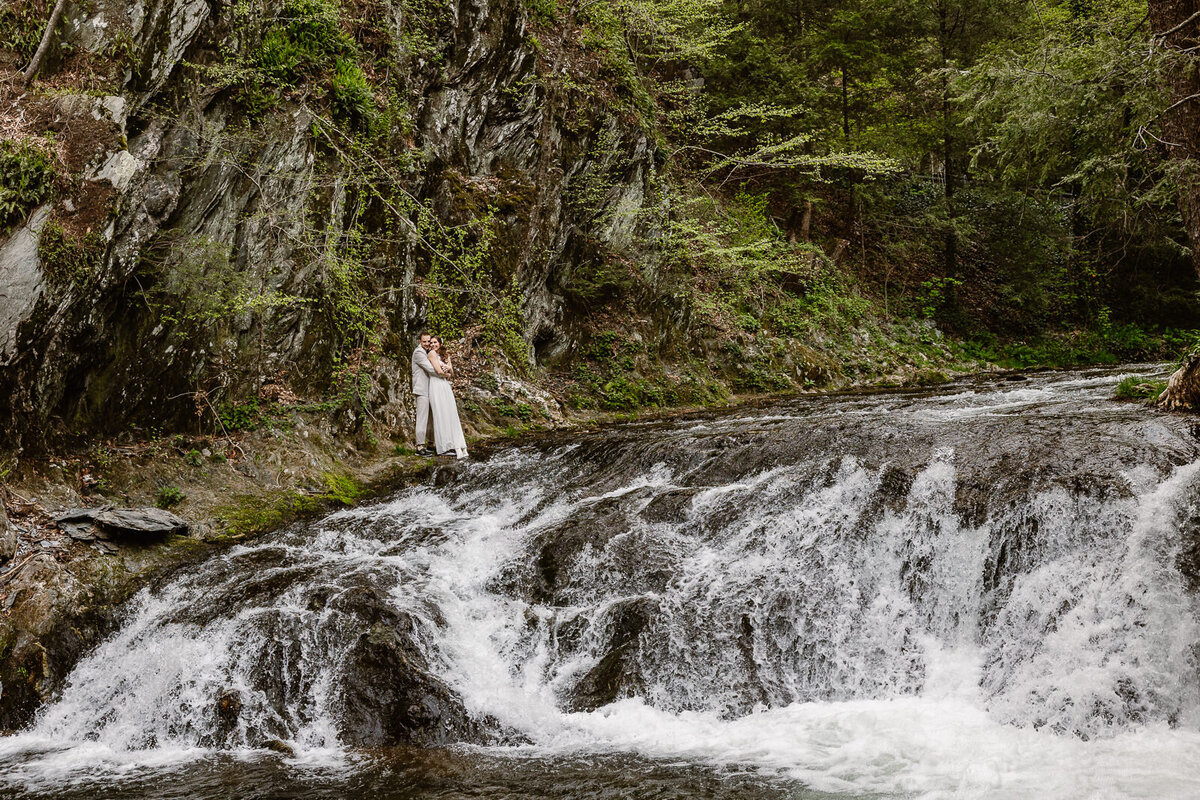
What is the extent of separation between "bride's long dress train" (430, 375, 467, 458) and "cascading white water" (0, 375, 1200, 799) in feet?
9.83

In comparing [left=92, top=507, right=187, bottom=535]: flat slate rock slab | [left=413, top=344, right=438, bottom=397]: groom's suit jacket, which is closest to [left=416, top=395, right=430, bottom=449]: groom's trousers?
[left=413, top=344, right=438, bottom=397]: groom's suit jacket

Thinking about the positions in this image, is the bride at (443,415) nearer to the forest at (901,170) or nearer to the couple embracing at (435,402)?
the couple embracing at (435,402)

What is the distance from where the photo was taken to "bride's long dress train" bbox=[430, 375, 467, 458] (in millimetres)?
11047

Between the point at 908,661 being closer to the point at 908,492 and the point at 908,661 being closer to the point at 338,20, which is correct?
the point at 908,492

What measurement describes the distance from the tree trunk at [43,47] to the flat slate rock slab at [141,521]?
193 inches

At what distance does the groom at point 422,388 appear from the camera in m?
11.1

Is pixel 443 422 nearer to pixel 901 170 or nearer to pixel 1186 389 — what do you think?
pixel 1186 389

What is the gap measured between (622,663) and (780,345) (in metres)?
12.7

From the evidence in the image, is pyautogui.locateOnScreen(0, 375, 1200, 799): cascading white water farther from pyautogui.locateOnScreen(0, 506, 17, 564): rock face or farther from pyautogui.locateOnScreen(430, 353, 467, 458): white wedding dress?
pyautogui.locateOnScreen(430, 353, 467, 458): white wedding dress

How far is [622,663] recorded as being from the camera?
6.02 metres

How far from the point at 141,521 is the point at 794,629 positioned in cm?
644

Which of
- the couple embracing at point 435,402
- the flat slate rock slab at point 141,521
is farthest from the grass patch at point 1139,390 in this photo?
the flat slate rock slab at point 141,521

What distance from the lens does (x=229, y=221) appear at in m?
9.51

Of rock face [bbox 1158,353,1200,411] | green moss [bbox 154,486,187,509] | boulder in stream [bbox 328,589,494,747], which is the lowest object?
boulder in stream [bbox 328,589,494,747]
